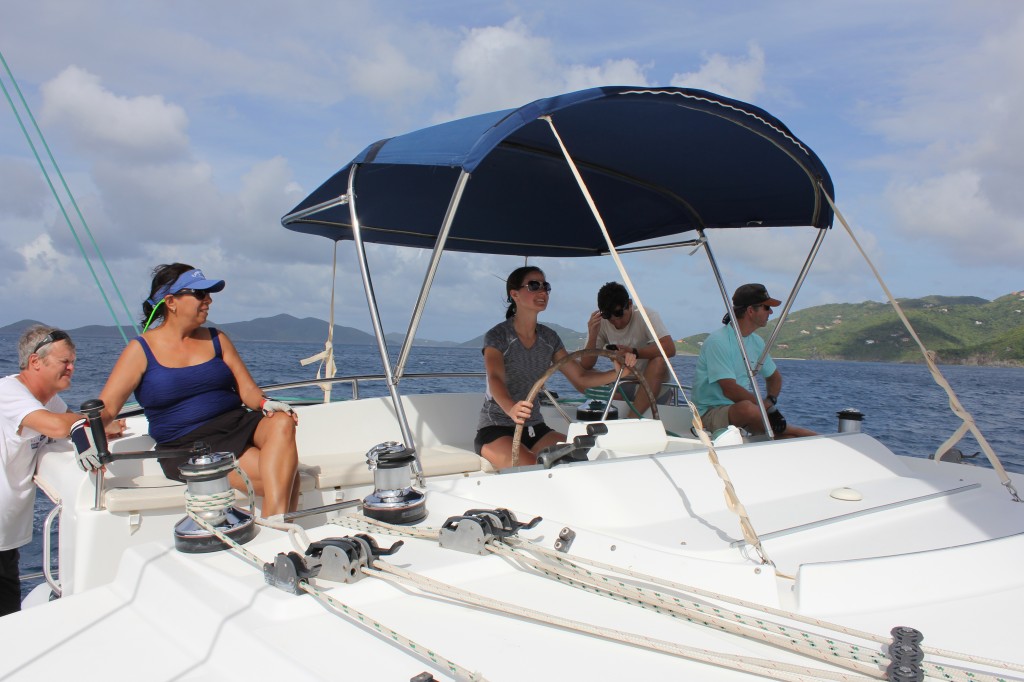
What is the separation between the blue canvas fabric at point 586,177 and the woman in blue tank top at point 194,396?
0.78 m

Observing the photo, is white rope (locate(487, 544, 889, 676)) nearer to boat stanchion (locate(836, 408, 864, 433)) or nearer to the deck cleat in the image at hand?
the deck cleat

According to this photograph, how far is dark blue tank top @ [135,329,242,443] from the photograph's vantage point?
3.00 metres

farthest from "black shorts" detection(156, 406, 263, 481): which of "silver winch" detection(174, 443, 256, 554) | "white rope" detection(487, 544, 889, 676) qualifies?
"white rope" detection(487, 544, 889, 676)

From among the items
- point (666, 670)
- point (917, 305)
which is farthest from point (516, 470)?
point (917, 305)

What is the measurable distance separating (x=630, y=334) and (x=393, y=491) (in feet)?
10.6

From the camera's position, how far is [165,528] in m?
2.78

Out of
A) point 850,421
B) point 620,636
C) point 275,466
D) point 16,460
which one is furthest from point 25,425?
point 850,421

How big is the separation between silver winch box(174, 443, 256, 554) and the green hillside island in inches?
2371

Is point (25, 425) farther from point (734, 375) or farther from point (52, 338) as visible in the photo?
point (734, 375)

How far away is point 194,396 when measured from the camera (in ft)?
10.2

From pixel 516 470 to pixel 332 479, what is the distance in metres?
1.26

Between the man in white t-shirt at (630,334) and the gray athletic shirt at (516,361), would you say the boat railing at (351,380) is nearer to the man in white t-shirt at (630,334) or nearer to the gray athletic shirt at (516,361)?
the gray athletic shirt at (516,361)

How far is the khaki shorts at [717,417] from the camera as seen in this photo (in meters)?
4.08

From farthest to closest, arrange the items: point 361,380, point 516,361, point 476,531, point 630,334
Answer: point 630,334 → point 361,380 → point 516,361 → point 476,531
